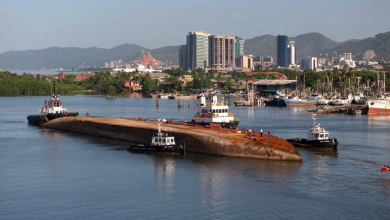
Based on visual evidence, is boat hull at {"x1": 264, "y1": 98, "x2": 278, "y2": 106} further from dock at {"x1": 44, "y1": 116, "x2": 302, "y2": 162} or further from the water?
the water

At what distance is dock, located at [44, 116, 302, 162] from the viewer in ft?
146

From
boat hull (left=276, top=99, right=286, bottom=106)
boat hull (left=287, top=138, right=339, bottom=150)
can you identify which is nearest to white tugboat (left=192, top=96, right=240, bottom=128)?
boat hull (left=287, top=138, right=339, bottom=150)

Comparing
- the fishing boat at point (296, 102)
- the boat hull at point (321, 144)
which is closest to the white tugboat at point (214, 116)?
the boat hull at point (321, 144)

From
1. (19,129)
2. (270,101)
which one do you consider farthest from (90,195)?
(270,101)

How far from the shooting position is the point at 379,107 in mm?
96875

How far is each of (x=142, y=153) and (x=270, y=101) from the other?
271 ft

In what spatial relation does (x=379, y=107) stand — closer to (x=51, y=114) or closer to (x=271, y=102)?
(x=271, y=102)

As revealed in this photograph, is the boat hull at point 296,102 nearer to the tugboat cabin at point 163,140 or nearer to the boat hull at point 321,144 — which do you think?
the boat hull at point 321,144

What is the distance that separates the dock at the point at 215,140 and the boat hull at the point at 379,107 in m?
47.4

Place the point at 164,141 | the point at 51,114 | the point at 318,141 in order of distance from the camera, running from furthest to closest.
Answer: the point at 51,114 < the point at 318,141 < the point at 164,141

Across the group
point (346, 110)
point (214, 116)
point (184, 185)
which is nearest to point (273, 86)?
point (346, 110)

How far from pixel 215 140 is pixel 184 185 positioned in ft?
34.2

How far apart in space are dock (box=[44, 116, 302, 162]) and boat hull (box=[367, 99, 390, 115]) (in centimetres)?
4745

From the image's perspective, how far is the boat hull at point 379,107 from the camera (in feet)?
316
